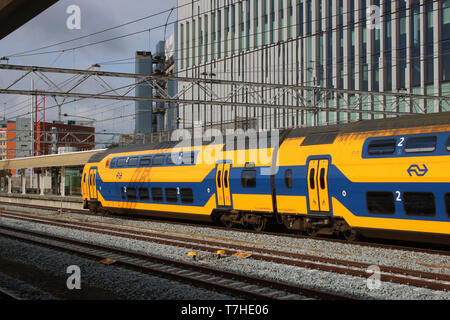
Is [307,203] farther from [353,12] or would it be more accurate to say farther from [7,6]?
[353,12]

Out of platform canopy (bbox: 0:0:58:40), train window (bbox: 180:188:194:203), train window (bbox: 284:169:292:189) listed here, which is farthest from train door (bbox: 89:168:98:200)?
platform canopy (bbox: 0:0:58:40)

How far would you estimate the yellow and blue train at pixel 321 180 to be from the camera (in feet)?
44.4

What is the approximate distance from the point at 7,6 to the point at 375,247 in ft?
38.7

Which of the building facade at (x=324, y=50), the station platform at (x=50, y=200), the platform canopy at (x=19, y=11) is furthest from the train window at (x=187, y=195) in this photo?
the station platform at (x=50, y=200)

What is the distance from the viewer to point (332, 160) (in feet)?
52.7

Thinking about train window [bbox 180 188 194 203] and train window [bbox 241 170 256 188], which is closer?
train window [bbox 241 170 256 188]

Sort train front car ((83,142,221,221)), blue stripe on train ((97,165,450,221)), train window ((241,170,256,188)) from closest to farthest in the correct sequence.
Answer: blue stripe on train ((97,165,450,221))
train window ((241,170,256,188))
train front car ((83,142,221,221))

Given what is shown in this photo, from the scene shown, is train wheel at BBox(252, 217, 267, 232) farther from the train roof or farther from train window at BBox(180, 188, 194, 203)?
train window at BBox(180, 188, 194, 203)

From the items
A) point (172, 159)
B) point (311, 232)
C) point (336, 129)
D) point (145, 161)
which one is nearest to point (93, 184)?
point (145, 161)

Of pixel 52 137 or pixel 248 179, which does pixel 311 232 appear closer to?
pixel 248 179

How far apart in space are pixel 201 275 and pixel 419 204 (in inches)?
250

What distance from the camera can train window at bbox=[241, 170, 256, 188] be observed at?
62.2 feet

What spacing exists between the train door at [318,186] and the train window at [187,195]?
681 cm

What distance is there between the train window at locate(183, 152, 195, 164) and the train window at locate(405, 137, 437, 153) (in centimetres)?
1039
